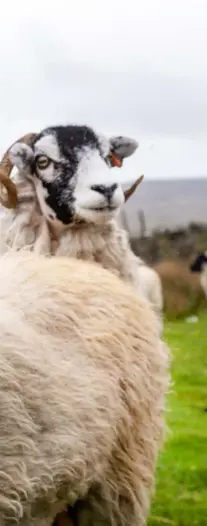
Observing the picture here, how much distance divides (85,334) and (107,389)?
15cm

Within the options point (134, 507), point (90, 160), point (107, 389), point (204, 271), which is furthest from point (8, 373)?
point (204, 271)

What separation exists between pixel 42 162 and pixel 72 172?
0.14 meters

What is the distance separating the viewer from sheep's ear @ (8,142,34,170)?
123 inches

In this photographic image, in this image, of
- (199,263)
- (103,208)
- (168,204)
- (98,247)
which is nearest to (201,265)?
(199,263)

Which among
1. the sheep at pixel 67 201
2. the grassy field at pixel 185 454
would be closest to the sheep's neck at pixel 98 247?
the sheep at pixel 67 201

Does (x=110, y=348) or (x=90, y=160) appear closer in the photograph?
(x=110, y=348)

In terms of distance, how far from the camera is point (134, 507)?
2.46 metres

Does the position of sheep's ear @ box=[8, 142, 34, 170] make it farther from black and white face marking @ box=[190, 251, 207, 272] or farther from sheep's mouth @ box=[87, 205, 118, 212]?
black and white face marking @ box=[190, 251, 207, 272]

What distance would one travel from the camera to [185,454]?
14.9 ft

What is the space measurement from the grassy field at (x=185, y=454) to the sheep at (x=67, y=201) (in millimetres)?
572

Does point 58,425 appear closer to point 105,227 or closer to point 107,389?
point 107,389

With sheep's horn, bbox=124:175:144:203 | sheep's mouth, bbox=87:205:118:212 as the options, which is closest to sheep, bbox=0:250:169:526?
sheep's mouth, bbox=87:205:118:212

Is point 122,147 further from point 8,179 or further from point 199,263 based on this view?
point 199,263

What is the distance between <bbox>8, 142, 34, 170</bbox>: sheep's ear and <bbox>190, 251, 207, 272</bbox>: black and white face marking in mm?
6331
